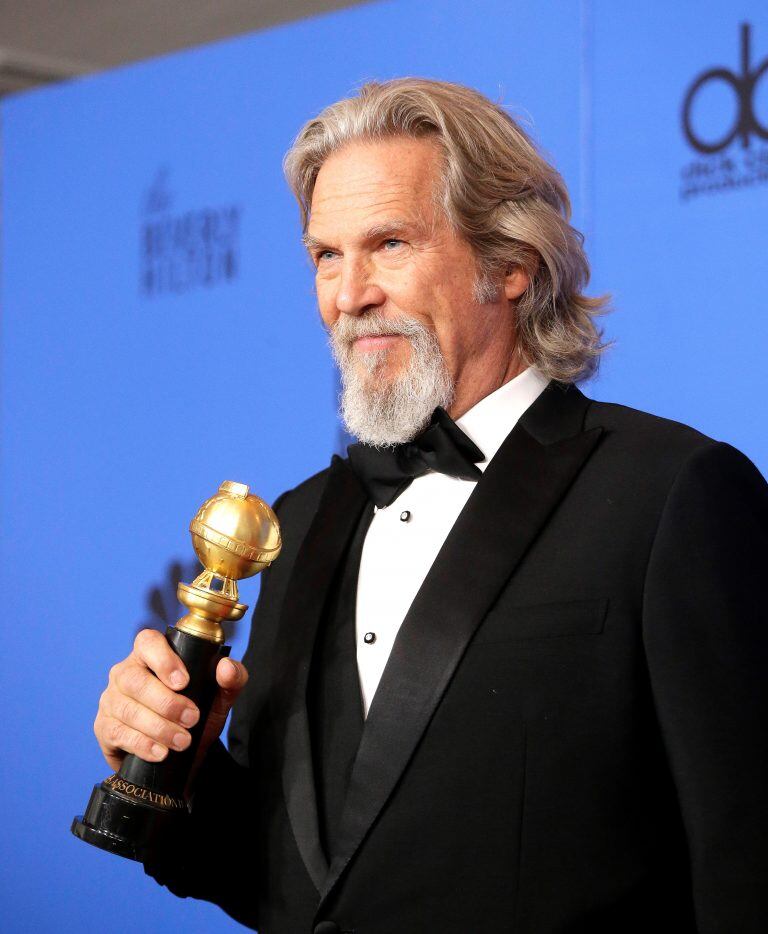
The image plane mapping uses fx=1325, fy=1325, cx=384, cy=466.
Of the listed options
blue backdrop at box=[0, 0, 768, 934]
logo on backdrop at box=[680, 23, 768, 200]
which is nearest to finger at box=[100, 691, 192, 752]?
blue backdrop at box=[0, 0, 768, 934]

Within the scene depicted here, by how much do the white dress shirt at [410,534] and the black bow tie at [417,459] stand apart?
0.05 feet

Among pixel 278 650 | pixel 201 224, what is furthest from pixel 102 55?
pixel 278 650

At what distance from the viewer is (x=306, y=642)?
5.00 ft

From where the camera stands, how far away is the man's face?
5.10ft

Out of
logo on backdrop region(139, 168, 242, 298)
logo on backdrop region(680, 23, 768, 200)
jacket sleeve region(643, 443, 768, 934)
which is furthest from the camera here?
logo on backdrop region(139, 168, 242, 298)

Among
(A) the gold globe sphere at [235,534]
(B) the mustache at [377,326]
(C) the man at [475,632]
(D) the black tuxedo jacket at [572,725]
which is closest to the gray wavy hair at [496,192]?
(C) the man at [475,632]

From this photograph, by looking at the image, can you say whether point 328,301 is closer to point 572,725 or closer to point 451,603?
point 451,603

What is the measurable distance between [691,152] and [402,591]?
1.08 m

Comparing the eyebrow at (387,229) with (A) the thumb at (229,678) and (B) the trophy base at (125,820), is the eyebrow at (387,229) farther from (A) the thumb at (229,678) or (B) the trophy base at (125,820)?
(B) the trophy base at (125,820)

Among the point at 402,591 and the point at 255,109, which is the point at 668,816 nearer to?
the point at 402,591

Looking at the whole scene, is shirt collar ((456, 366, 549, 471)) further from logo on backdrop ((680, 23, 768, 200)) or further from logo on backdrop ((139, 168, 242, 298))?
logo on backdrop ((139, 168, 242, 298))

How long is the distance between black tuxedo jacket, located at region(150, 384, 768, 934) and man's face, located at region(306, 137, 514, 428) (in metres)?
0.20

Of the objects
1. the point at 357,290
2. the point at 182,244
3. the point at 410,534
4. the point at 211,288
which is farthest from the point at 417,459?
the point at 182,244

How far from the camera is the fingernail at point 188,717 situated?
135 centimetres
